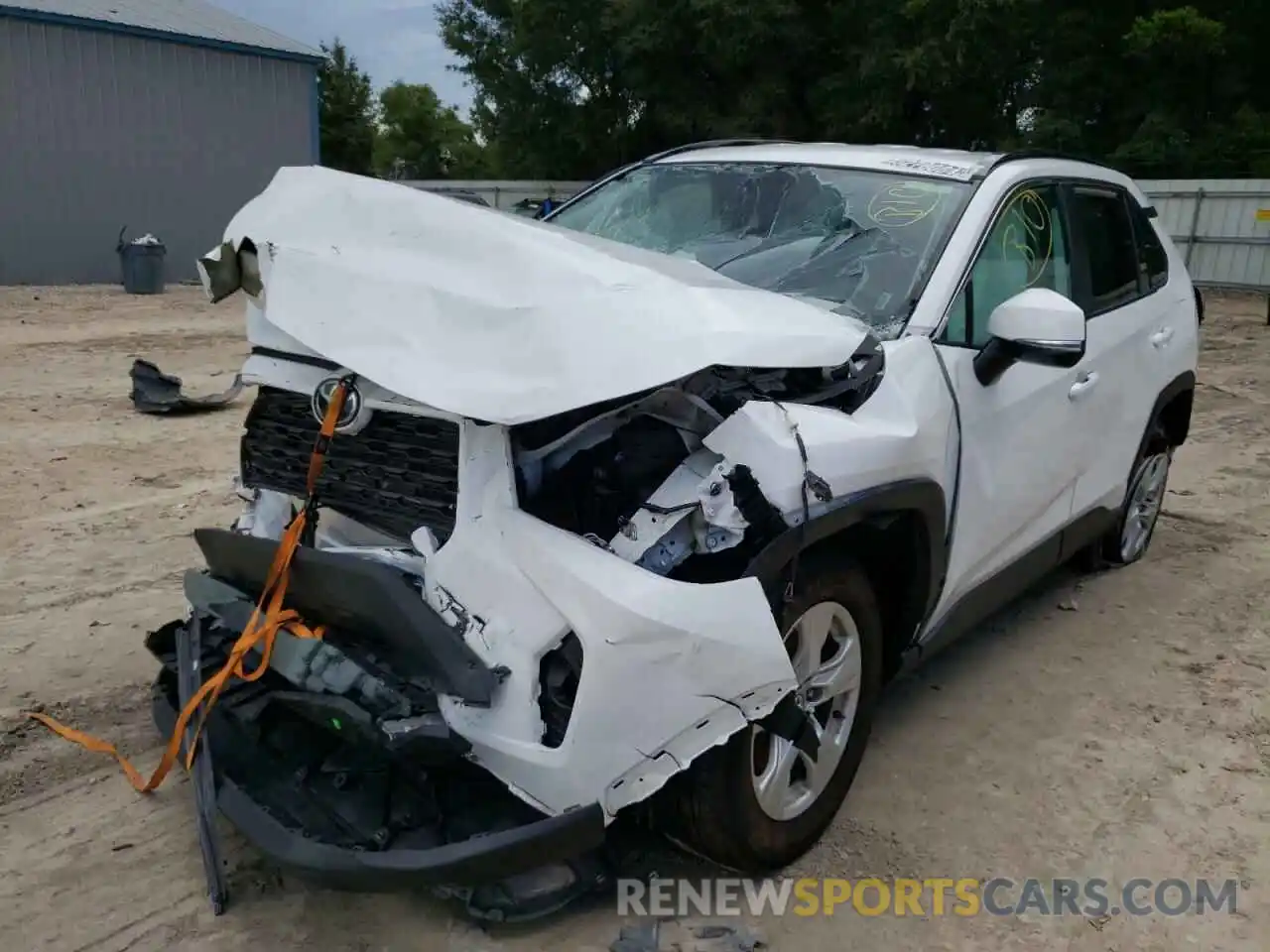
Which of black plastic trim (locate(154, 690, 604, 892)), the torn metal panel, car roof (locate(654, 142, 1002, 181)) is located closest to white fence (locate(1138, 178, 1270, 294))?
the torn metal panel

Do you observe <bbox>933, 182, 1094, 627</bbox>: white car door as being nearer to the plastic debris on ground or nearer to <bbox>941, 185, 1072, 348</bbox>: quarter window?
<bbox>941, 185, 1072, 348</bbox>: quarter window

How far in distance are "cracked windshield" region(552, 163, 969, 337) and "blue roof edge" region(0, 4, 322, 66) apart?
1611 cm

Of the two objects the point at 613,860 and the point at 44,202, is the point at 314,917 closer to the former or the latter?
the point at 613,860

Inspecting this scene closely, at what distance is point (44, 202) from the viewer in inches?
680

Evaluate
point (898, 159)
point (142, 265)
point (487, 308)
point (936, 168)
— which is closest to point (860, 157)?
point (898, 159)

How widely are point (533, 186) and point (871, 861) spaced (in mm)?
25030

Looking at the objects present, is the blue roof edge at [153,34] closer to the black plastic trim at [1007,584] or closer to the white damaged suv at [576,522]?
the white damaged suv at [576,522]

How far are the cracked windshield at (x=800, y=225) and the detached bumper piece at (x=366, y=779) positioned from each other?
1662 millimetres

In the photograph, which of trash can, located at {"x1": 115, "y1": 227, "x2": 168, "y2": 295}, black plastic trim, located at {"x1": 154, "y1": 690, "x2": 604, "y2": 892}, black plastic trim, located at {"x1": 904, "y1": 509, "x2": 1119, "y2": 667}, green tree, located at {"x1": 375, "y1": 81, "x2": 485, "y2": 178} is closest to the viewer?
black plastic trim, located at {"x1": 154, "y1": 690, "x2": 604, "y2": 892}

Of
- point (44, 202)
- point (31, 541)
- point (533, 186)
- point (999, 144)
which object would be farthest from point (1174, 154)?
point (31, 541)

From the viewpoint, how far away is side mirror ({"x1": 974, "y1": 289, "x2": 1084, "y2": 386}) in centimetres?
298

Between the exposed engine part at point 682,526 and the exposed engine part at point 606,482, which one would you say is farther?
the exposed engine part at point 606,482

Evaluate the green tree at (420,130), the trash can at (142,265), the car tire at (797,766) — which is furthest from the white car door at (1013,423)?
the green tree at (420,130)

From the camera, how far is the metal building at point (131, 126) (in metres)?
16.8
